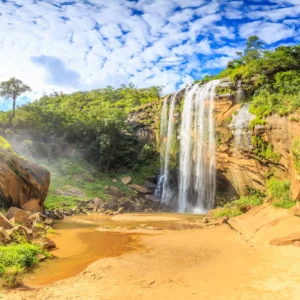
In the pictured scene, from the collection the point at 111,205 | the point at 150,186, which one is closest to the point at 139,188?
the point at 150,186

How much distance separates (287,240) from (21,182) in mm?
17655

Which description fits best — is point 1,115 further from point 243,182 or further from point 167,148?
point 243,182

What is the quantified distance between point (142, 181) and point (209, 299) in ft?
111

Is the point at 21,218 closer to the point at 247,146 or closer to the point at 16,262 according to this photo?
the point at 16,262

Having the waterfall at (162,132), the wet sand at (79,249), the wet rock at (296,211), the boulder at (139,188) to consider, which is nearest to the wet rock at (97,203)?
the boulder at (139,188)

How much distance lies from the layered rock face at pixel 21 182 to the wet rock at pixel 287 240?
16.8 m

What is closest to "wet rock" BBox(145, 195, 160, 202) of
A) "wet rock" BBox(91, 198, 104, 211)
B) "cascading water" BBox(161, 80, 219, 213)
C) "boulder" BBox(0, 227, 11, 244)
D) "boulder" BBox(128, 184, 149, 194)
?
"cascading water" BBox(161, 80, 219, 213)

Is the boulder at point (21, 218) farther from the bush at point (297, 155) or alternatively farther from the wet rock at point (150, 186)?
the wet rock at point (150, 186)

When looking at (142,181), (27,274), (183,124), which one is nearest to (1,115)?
(142,181)

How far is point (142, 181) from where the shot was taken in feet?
131

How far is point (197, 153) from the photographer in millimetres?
A: 33531

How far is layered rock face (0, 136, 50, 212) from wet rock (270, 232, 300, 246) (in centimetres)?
1679

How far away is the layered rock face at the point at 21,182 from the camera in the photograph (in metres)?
20.4

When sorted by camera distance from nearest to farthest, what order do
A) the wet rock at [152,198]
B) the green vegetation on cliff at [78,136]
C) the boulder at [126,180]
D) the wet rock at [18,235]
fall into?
1. the wet rock at [18,235]
2. the wet rock at [152,198]
3. the boulder at [126,180]
4. the green vegetation on cliff at [78,136]
